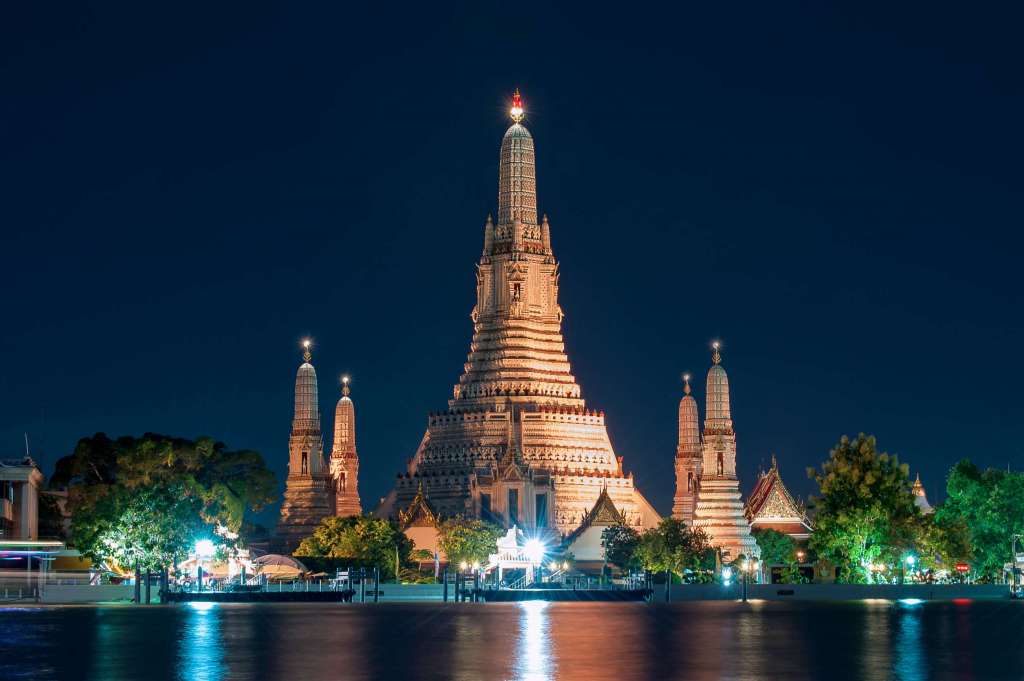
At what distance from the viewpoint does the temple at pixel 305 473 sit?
453 feet

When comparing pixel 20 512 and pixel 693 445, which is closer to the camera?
pixel 20 512

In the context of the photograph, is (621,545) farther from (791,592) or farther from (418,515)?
(418,515)

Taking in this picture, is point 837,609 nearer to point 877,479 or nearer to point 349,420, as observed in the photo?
point 877,479

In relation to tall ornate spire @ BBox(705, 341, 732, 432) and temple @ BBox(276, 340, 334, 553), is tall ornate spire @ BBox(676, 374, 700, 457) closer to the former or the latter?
tall ornate spire @ BBox(705, 341, 732, 432)

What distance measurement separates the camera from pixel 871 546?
117 meters

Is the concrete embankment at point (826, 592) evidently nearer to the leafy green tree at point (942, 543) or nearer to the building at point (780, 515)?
the leafy green tree at point (942, 543)

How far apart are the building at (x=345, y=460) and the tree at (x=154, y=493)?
44.5 ft

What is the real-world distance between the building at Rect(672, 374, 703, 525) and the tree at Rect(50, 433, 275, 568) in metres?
29.9

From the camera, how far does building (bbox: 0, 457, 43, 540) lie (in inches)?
4604

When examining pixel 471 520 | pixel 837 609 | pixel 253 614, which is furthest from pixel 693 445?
pixel 253 614

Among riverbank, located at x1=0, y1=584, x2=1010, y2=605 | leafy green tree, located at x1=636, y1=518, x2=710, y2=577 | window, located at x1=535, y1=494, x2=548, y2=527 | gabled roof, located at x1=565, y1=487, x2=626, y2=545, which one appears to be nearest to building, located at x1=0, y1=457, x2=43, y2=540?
riverbank, located at x1=0, y1=584, x2=1010, y2=605

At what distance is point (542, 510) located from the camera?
13738 cm

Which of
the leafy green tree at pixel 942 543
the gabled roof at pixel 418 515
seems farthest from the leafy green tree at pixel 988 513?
the gabled roof at pixel 418 515

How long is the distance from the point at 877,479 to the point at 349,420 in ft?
142
